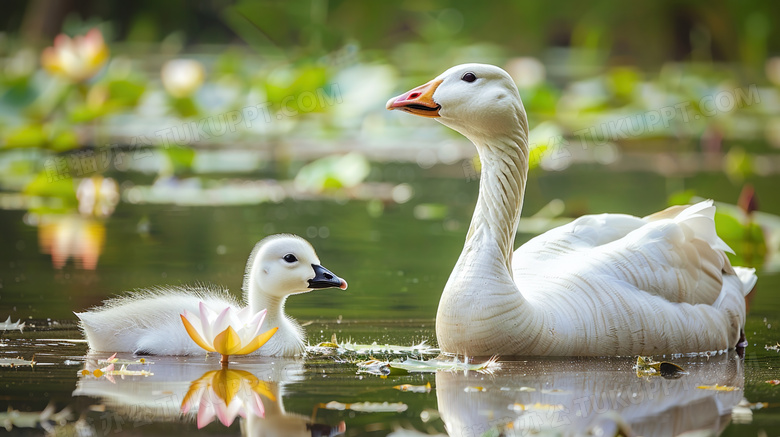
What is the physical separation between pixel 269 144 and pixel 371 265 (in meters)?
7.84

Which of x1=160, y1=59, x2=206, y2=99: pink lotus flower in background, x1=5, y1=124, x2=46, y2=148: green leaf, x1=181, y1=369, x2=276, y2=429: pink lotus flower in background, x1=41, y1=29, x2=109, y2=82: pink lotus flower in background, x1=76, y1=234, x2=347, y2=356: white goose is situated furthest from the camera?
x1=160, y1=59, x2=206, y2=99: pink lotus flower in background

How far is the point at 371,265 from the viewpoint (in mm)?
7906

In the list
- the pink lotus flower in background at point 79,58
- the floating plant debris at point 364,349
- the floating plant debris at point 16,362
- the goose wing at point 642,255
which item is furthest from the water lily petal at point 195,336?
the pink lotus flower in background at point 79,58

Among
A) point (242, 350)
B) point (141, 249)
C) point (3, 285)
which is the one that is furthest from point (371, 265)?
point (242, 350)

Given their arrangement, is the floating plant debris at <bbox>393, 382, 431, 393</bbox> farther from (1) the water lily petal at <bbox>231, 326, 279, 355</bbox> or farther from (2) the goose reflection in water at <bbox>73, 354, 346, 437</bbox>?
(1) the water lily petal at <bbox>231, 326, 279, 355</bbox>

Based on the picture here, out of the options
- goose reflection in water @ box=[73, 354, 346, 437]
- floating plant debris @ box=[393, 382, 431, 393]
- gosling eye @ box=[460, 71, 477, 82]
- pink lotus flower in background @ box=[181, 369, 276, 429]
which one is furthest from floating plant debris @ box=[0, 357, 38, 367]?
gosling eye @ box=[460, 71, 477, 82]

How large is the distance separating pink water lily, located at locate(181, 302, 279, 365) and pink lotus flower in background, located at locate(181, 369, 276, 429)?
5.2 inches

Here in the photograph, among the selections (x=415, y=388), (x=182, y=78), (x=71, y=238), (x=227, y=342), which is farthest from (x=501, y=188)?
(x=182, y=78)

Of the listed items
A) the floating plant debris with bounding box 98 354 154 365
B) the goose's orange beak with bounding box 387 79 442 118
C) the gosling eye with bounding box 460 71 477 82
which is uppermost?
the gosling eye with bounding box 460 71 477 82

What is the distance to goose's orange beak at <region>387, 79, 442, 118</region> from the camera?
5441 millimetres

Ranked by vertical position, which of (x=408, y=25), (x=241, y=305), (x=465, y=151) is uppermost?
(x=408, y=25)

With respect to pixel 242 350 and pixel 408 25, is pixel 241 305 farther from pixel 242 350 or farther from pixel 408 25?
pixel 408 25

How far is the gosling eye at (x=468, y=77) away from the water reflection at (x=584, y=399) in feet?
4.31

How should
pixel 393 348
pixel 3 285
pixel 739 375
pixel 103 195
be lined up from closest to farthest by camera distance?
pixel 739 375 < pixel 393 348 < pixel 3 285 < pixel 103 195
